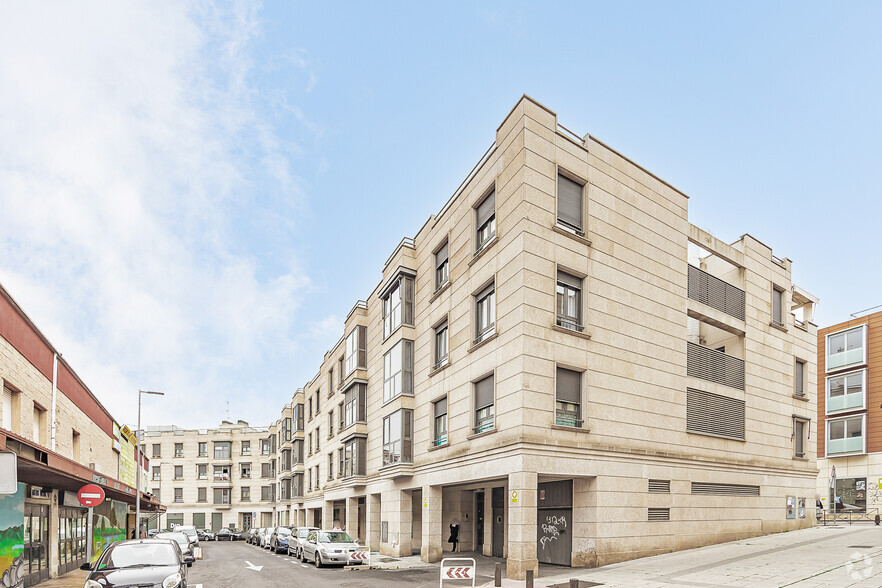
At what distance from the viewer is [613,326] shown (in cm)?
2317

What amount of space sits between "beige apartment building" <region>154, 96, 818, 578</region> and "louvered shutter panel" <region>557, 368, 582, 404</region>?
7cm

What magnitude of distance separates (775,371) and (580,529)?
47.8 ft

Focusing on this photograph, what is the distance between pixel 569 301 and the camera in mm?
22578

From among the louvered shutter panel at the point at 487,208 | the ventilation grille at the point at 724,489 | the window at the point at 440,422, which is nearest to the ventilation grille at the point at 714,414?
the ventilation grille at the point at 724,489

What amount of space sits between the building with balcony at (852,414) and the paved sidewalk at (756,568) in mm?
21750

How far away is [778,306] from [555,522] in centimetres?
1712

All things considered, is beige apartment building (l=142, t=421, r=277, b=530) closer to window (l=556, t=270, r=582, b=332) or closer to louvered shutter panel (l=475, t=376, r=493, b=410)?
louvered shutter panel (l=475, t=376, r=493, b=410)

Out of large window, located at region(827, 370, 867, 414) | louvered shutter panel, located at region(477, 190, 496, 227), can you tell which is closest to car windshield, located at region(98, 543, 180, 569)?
louvered shutter panel, located at region(477, 190, 496, 227)

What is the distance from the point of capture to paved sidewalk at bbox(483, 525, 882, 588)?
635 inches

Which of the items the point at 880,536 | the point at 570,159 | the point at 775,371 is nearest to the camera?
the point at 570,159

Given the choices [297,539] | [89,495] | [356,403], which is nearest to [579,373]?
[89,495]

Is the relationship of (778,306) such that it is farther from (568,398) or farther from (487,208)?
(487,208)

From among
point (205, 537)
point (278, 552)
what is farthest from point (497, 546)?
point (205, 537)

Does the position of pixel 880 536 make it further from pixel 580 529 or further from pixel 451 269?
pixel 451 269
